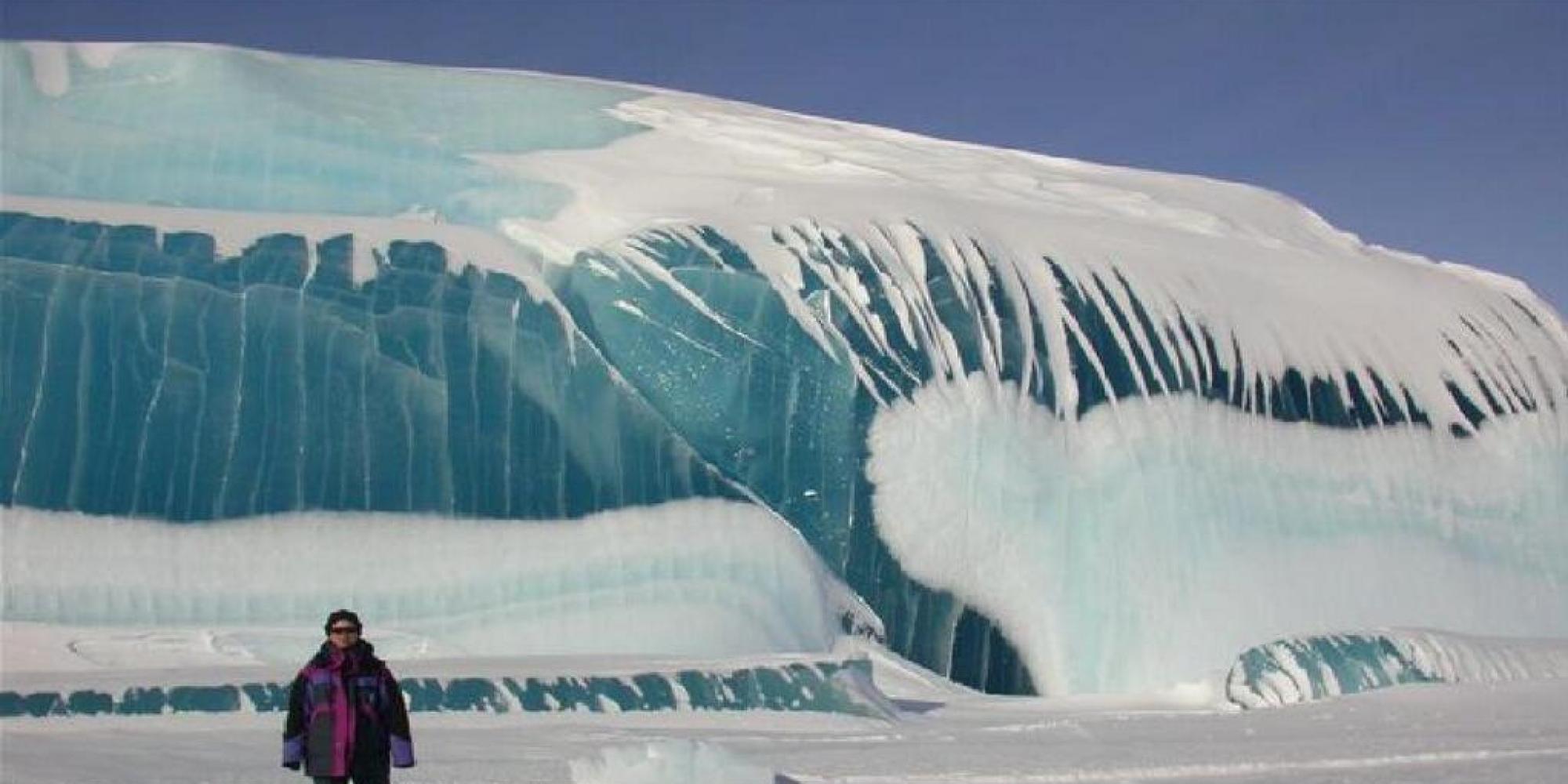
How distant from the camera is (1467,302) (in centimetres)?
2809

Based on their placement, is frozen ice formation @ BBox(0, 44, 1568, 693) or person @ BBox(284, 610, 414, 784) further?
frozen ice formation @ BBox(0, 44, 1568, 693)

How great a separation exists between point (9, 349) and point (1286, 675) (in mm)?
13023

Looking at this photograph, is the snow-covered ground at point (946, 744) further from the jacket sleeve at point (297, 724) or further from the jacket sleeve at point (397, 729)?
the jacket sleeve at point (297, 724)

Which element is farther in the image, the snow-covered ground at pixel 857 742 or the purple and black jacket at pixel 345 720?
the snow-covered ground at pixel 857 742

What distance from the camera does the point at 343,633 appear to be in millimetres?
6941

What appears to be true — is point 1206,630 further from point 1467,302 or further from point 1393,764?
point 1393,764

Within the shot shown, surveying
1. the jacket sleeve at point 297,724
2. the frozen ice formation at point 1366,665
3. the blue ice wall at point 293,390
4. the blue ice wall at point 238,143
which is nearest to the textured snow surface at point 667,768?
the jacket sleeve at point 297,724

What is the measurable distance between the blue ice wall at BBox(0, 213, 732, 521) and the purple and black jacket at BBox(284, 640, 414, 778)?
989cm

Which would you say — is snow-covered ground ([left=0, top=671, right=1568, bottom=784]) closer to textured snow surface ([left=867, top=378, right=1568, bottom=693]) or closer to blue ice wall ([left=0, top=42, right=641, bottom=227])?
textured snow surface ([left=867, top=378, right=1568, bottom=693])

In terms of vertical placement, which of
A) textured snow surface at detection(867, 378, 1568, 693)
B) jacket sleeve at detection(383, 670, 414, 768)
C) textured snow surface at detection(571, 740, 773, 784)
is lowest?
textured snow surface at detection(571, 740, 773, 784)

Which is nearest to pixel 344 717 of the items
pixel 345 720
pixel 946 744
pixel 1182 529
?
pixel 345 720

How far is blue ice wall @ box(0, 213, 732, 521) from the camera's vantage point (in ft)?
53.9

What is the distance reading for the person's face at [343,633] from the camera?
6930 mm

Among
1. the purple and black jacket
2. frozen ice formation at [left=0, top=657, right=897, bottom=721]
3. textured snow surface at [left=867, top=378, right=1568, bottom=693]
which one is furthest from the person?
textured snow surface at [left=867, top=378, right=1568, bottom=693]
